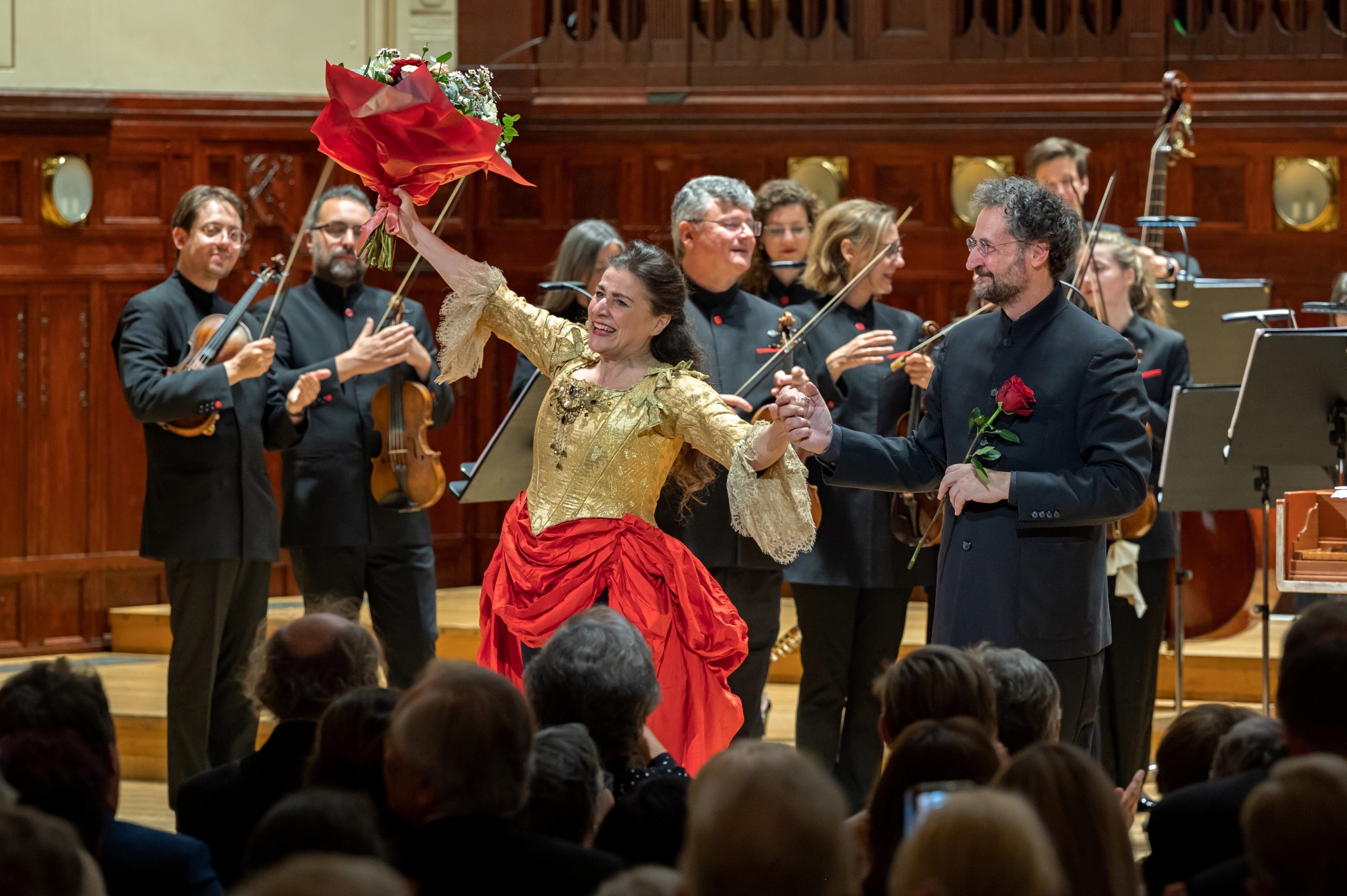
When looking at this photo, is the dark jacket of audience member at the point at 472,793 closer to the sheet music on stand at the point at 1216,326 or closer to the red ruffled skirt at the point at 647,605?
the red ruffled skirt at the point at 647,605

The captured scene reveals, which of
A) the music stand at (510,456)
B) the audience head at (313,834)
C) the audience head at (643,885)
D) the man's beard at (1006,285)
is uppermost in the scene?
the man's beard at (1006,285)

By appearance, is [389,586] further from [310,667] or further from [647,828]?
[647,828]

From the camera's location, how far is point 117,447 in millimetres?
6215

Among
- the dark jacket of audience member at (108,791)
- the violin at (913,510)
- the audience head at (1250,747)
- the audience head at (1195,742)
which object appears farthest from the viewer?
the violin at (913,510)

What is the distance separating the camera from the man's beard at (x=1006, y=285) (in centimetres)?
324

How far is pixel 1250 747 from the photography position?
2.37 metres

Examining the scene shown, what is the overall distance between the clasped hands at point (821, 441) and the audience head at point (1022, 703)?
23.9 inches

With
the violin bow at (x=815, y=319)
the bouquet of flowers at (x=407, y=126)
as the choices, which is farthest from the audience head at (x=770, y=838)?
the violin bow at (x=815, y=319)

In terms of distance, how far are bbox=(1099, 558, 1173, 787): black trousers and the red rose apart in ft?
5.00

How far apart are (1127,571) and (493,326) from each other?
1.93 metres

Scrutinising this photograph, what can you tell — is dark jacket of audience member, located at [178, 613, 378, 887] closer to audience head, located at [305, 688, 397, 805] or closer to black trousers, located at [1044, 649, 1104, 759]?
audience head, located at [305, 688, 397, 805]

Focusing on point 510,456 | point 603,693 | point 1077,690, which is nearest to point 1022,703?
point 603,693

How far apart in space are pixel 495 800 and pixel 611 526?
1.38 meters

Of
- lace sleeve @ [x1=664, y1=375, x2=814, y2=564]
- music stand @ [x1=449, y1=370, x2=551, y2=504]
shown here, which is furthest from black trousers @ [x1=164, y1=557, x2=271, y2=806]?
lace sleeve @ [x1=664, y1=375, x2=814, y2=564]
